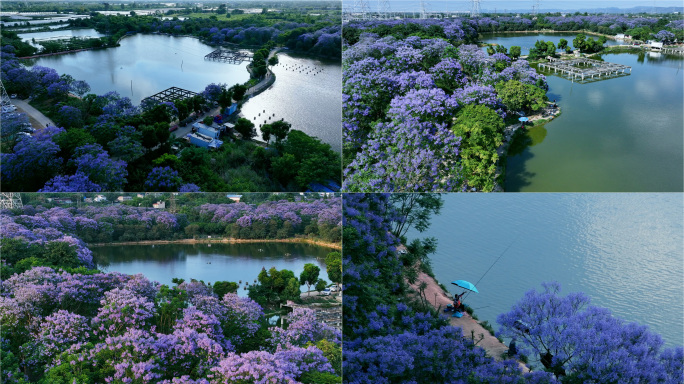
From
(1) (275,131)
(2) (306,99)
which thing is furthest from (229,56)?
(1) (275,131)

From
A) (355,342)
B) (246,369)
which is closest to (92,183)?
(246,369)

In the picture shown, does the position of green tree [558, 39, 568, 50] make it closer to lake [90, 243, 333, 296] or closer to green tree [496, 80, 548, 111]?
green tree [496, 80, 548, 111]

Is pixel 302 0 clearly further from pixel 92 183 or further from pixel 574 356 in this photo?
pixel 574 356

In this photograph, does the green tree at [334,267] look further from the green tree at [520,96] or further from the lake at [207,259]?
the green tree at [520,96]

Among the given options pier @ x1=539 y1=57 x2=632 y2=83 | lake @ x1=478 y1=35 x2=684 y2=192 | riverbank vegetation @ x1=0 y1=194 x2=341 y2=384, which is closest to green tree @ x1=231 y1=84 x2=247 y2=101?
riverbank vegetation @ x1=0 y1=194 x2=341 y2=384

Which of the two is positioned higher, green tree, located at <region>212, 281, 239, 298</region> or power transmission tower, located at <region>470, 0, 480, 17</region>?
power transmission tower, located at <region>470, 0, 480, 17</region>

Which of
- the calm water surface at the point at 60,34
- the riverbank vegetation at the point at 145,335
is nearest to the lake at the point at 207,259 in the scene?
the riverbank vegetation at the point at 145,335
